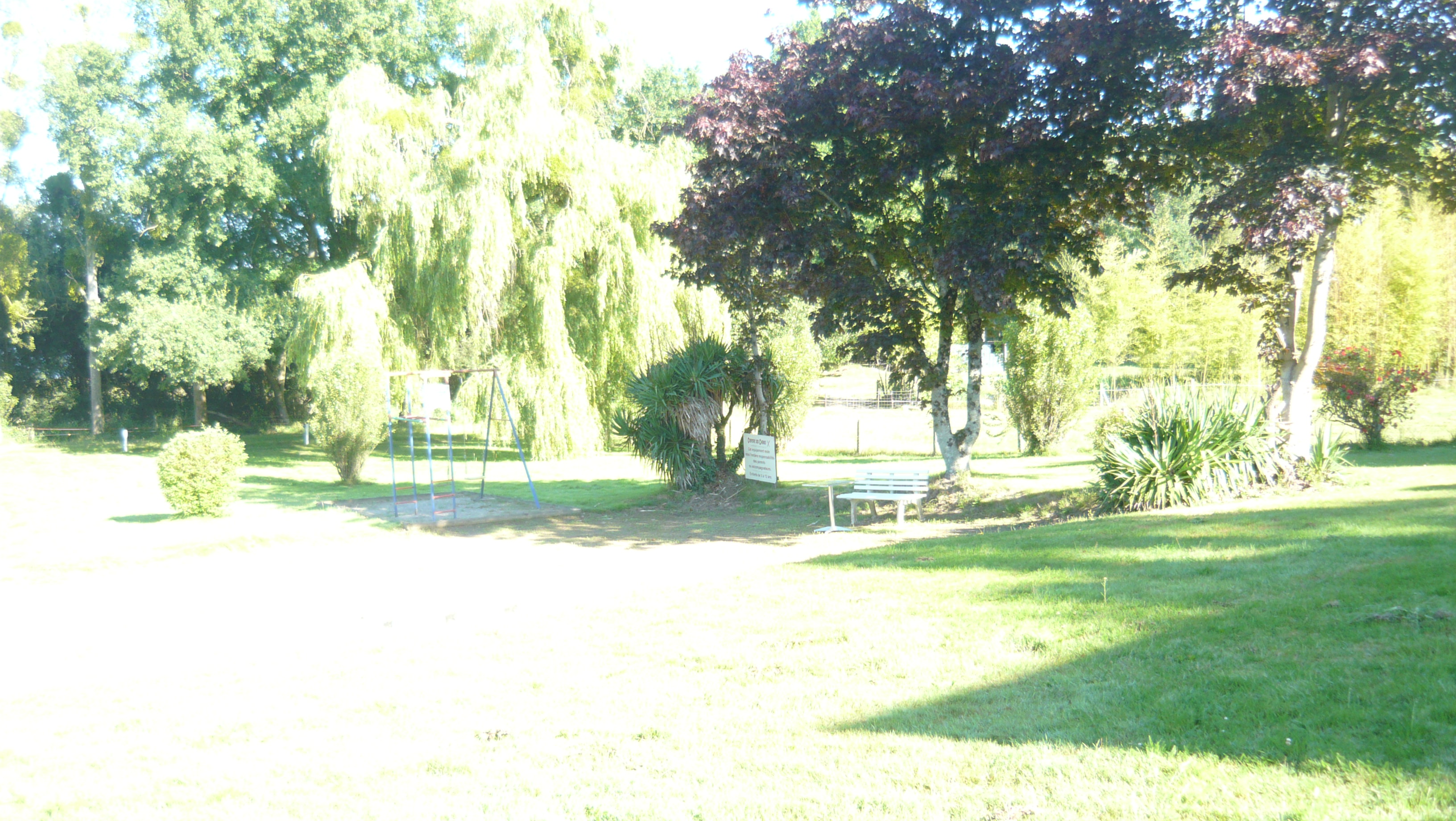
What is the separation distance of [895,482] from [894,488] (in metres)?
0.08

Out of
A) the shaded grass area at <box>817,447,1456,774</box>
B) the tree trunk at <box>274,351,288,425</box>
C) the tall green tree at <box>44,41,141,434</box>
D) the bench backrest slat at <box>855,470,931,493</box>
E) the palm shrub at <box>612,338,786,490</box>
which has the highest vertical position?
the tall green tree at <box>44,41,141,434</box>

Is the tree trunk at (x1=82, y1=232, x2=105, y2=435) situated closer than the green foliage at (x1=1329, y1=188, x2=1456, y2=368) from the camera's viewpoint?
No

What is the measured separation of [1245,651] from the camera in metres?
4.95

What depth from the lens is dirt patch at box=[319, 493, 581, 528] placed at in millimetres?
15656

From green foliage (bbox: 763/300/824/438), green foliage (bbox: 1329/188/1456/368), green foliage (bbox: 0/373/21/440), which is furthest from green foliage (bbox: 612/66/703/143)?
green foliage (bbox: 0/373/21/440)

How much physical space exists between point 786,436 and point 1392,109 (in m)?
15.6

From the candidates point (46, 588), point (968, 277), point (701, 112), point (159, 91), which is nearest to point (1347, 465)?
point (968, 277)

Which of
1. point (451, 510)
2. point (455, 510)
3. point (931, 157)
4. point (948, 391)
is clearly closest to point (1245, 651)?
point (931, 157)

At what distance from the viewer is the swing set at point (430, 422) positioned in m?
15.6

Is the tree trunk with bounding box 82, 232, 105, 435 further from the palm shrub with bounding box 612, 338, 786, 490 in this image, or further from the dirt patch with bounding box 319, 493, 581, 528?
the palm shrub with bounding box 612, 338, 786, 490

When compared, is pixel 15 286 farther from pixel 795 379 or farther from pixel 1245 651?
pixel 1245 651

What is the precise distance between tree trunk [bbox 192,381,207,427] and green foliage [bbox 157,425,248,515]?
22.0 metres

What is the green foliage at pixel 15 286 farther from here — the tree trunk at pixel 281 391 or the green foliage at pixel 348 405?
the green foliage at pixel 348 405

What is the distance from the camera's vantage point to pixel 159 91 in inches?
1267
